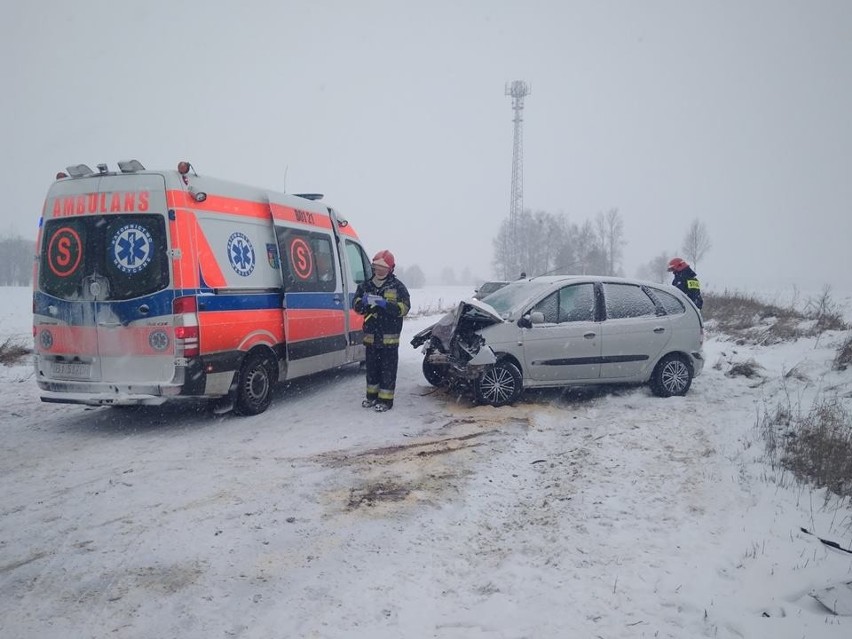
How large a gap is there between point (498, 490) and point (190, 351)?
10.9ft

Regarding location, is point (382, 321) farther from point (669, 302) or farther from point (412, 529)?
point (669, 302)

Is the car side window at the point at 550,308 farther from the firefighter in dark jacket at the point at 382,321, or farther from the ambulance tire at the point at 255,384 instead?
the ambulance tire at the point at 255,384

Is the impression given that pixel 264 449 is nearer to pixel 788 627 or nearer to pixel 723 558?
pixel 723 558

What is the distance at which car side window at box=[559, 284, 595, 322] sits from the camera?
22.3ft

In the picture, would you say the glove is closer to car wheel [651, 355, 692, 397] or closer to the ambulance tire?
the ambulance tire

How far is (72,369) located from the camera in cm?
555

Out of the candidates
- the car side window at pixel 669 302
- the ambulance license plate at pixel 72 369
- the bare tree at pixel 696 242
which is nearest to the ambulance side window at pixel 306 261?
the ambulance license plate at pixel 72 369

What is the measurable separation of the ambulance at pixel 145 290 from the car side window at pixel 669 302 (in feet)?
17.2

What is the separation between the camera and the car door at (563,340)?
259 inches

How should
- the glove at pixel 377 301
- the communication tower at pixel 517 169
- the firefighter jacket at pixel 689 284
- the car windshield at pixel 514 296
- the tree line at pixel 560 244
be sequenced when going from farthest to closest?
the tree line at pixel 560 244
the communication tower at pixel 517 169
the firefighter jacket at pixel 689 284
the car windshield at pixel 514 296
the glove at pixel 377 301

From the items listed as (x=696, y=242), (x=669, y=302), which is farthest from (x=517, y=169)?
(x=669, y=302)

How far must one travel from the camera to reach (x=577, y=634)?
253 cm

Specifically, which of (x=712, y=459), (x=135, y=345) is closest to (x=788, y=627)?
(x=712, y=459)

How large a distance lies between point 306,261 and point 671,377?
5.12m
